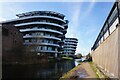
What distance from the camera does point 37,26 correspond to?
77.9m

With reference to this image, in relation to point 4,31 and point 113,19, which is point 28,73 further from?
point 4,31

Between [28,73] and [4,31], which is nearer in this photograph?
[28,73]

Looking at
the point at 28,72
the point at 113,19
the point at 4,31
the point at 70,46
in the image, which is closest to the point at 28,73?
the point at 28,72

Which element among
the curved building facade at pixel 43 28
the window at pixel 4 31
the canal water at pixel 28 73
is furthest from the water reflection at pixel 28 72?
the curved building facade at pixel 43 28

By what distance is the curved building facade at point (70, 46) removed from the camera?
457 ft

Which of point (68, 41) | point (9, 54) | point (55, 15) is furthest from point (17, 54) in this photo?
point (68, 41)

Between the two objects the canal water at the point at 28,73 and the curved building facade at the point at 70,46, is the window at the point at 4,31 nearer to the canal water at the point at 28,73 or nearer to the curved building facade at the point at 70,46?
the canal water at the point at 28,73

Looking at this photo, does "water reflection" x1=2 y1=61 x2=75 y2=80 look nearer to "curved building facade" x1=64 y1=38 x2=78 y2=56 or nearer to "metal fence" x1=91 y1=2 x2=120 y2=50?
"metal fence" x1=91 y1=2 x2=120 y2=50

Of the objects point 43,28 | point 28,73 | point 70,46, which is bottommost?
point 28,73

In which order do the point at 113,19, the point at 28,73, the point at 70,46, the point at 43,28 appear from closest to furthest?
the point at 113,19 → the point at 28,73 → the point at 43,28 → the point at 70,46

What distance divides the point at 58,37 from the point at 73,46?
209 ft

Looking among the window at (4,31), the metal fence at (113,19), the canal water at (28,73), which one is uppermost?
the window at (4,31)

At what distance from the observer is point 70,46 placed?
14388cm

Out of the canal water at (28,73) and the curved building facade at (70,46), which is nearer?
the canal water at (28,73)
